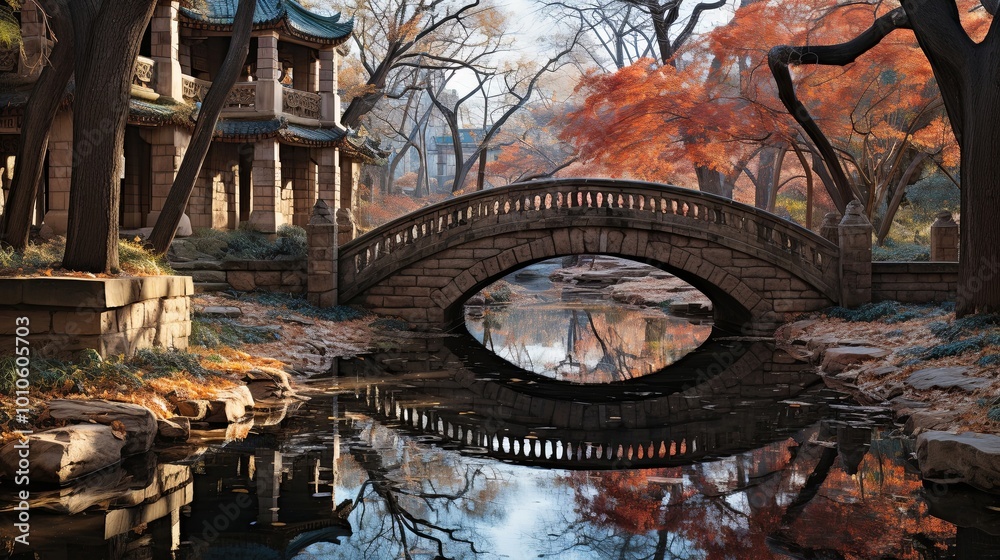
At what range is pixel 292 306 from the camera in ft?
55.5

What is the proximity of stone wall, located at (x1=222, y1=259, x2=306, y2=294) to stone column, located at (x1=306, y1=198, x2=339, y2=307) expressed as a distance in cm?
41

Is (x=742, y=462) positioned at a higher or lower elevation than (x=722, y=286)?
lower

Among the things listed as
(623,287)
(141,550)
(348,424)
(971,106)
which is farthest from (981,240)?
(623,287)

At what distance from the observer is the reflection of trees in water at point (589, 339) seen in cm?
1423

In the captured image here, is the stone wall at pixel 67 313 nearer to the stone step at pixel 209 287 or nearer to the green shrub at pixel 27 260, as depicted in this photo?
the green shrub at pixel 27 260

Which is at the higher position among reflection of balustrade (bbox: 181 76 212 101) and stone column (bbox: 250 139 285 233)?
reflection of balustrade (bbox: 181 76 212 101)

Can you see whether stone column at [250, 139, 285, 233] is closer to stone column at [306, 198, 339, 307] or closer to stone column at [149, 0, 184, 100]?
Answer: stone column at [149, 0, 184, 100]

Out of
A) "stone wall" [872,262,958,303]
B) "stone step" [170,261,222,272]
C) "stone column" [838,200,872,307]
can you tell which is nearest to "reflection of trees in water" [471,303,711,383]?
"stone column" [838,200,872,307]

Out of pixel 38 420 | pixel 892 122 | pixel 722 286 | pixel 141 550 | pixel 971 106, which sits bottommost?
pixel 141 550

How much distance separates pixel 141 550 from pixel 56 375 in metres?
3.69

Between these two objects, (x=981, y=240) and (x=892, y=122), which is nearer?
(x=981, y=240)

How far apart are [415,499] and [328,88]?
21153 mm

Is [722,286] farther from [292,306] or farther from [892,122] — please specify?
[892,122]

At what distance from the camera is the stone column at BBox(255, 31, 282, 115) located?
77.0ft
